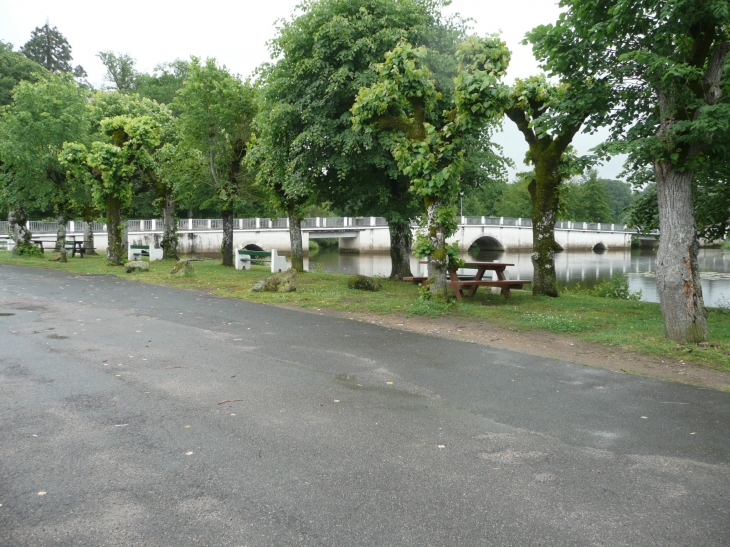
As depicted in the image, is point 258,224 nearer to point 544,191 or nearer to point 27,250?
point 27,250

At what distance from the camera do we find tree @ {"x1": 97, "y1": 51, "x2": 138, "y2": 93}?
5850 cm

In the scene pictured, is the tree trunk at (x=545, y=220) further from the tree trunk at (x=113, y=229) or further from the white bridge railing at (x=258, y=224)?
the tree trunk at (x=113, y=229)

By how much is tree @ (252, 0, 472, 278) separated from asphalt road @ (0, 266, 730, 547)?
8937 mm

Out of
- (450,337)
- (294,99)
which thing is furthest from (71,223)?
(450,337)

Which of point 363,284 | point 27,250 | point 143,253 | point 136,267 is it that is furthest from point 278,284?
point 27,250

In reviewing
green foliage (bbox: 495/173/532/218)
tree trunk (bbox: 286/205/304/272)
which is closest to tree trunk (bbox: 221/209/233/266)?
tree trunk (bbox: 286/205/304/272)

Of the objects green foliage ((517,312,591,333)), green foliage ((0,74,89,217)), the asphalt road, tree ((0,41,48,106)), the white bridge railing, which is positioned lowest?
the asphalt road

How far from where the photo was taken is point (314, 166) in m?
16.3

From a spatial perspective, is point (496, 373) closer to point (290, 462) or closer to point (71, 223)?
point (290, 462)

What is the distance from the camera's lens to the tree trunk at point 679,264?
8484 mm

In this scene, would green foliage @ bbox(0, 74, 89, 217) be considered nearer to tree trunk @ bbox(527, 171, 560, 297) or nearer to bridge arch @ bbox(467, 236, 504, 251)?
tree trunk @ bbox(527, 171, 560, 297)

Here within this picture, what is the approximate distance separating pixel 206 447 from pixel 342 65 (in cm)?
1286

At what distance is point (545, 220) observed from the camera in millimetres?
14258

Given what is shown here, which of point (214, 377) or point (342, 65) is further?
point (342, 65)
